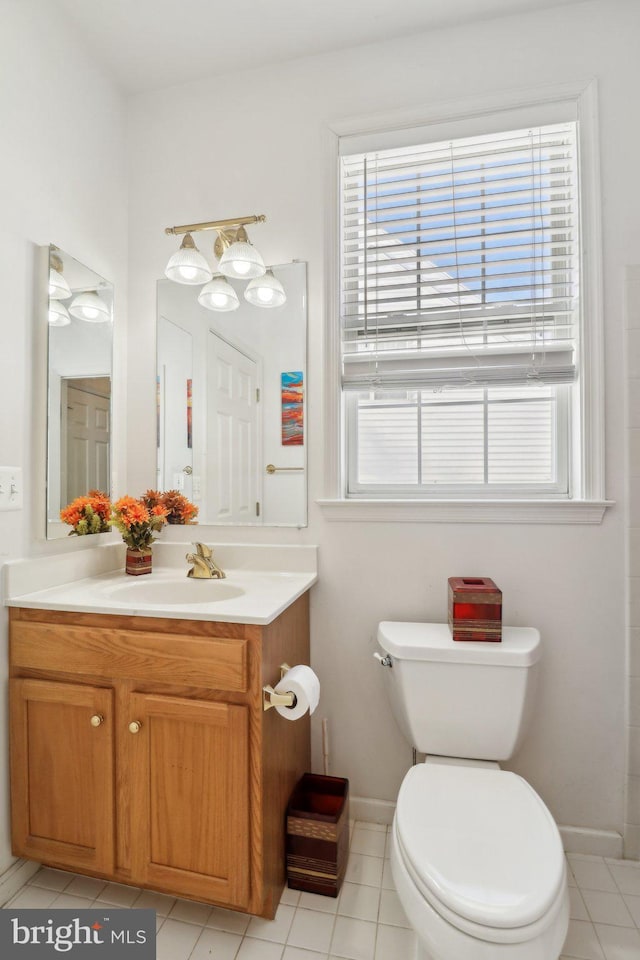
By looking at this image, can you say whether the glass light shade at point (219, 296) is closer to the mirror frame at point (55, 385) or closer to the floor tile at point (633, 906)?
the mirror frame at point (55, 385)

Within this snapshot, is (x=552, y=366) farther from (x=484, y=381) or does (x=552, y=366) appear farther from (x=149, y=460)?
(x=149, y=460)

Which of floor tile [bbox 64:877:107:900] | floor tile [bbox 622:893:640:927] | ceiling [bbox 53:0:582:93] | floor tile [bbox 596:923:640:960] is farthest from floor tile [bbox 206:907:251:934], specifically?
ceiling [bbox 53:0:582:93]

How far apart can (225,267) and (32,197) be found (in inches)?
23.0

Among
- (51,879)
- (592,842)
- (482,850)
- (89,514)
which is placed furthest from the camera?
(89,514)

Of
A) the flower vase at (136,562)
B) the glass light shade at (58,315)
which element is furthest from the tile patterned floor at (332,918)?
the glass light shade at (58,315)

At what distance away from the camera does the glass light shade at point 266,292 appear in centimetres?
169

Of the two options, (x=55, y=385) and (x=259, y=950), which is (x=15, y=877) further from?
(x=55, y=385)

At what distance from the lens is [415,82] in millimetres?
1666

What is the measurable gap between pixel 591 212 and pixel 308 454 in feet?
3.85

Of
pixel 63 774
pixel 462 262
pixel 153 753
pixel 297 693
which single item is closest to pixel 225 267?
pixel 462 262

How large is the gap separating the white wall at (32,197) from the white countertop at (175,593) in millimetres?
117

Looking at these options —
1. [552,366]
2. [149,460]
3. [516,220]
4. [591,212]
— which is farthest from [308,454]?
[591,212]

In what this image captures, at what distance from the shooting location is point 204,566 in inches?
65.6

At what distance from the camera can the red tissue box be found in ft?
4.57
